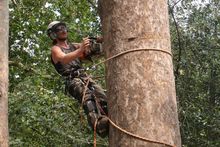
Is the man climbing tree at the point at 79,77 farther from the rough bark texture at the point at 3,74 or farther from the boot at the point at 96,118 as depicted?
the rough bark texture at the point at 3,74

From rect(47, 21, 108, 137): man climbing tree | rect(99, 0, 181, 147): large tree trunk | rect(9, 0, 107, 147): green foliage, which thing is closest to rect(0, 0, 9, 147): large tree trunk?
rect(9, 0, 107, 147): green foliage

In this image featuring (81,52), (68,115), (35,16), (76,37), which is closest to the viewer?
(81,52)

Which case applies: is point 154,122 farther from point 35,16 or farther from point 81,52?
point 35,16

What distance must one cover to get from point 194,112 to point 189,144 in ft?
1.74

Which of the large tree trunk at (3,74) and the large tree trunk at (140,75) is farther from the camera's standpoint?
the large tree trunk at (3,74)

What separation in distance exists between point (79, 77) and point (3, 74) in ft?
5.58

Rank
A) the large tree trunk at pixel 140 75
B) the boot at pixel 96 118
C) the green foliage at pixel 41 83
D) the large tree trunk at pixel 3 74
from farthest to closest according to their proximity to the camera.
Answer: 1. the green foliage at pixel 41 83
2. the large tree trunk at pixel 3 74
3. the boot at pixel 96 118
4. the large tree trunk at pixel 140 75

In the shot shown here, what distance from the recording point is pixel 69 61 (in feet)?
10.4

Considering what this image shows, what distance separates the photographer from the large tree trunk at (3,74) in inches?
175

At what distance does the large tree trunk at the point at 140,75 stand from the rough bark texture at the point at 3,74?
249 cm

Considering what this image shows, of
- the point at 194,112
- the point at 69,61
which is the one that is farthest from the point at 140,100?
the point at 194,112

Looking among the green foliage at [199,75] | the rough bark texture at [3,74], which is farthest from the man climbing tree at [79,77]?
the green foliage at [199,75]

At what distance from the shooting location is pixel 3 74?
4.77 m

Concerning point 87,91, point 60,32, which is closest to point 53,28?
point 60,32
